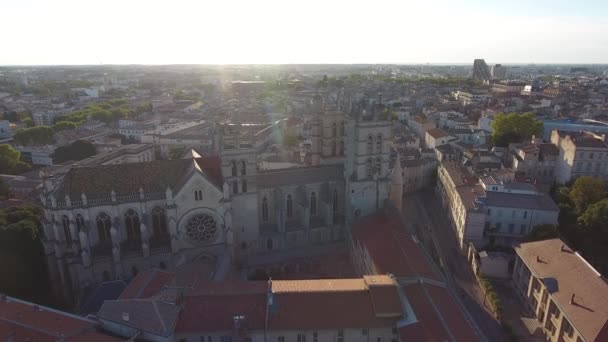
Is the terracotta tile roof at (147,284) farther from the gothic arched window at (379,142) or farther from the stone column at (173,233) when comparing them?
the gothic arched window at (379,142)

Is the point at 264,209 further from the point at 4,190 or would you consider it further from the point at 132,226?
the point at 4,190

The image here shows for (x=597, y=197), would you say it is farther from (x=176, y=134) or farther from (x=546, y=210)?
(x=176, y=134)

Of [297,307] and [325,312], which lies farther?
[297,307]

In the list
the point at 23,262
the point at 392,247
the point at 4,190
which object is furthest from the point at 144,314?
the point at 4,190

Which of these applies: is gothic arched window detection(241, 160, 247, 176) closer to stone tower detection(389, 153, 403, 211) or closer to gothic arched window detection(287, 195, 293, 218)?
gothic arched window detection(287, 195, 293, 218)

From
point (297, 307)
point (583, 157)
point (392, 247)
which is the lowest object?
point (297, 307)

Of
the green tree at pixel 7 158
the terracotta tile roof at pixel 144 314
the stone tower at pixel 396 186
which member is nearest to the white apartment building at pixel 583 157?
the stone tower at pixel 396 186

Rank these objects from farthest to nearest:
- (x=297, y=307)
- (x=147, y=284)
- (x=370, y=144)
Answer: (x=370, y=144), (x=147, y=284), (x=297, y=307)

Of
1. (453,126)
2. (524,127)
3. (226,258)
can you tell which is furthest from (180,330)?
(453,126)
